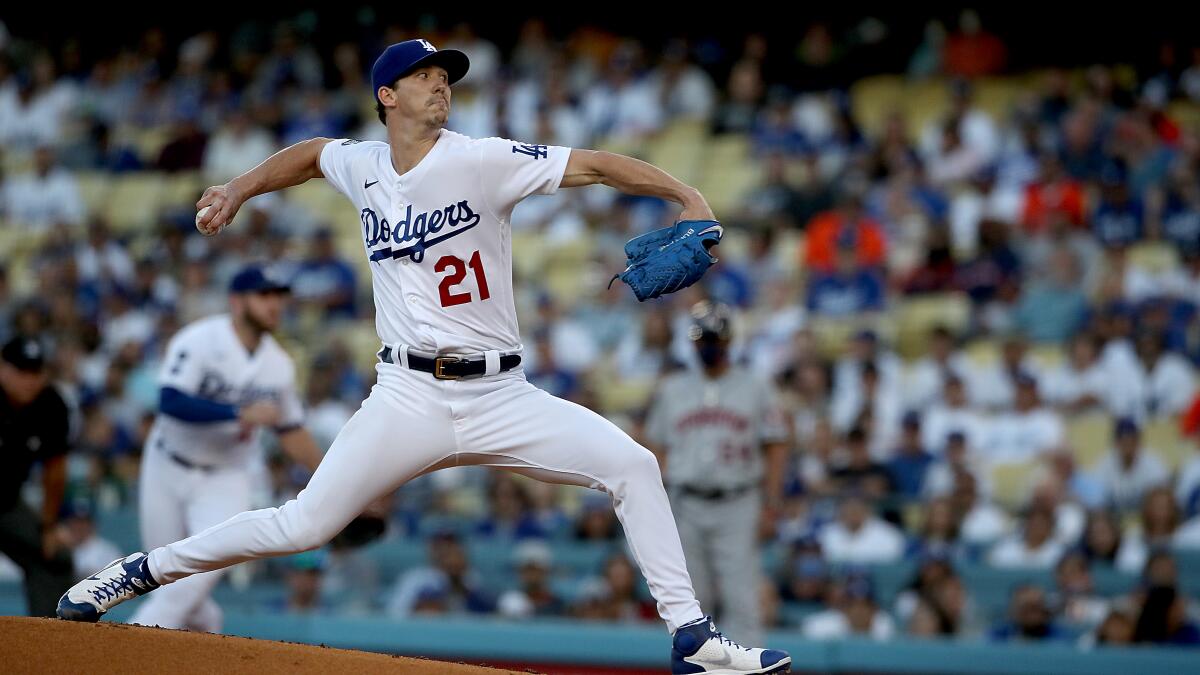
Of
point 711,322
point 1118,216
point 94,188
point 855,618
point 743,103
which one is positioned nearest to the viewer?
point 711,322

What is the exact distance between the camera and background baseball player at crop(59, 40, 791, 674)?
4.80 metres

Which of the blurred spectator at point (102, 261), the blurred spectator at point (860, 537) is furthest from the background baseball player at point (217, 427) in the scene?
the blurred spectator at point (102, 261)

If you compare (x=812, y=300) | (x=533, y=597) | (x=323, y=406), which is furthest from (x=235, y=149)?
(x=533, y=597)

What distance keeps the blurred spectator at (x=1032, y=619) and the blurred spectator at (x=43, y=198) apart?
10283mm

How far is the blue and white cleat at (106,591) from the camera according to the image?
509cm

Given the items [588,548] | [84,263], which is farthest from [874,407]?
[84,263]

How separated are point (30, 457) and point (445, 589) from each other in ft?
10.7

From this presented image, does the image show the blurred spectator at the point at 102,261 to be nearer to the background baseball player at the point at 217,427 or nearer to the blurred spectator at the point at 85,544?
the blurred spectator at the point at 85,544

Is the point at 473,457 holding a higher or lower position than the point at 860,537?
higher

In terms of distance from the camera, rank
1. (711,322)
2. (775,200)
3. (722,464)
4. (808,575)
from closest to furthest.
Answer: (711,322), (722,464), (808,575), (775,200)

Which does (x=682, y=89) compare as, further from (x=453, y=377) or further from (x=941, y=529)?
(x=453, y=377)

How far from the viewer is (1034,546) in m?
9.14

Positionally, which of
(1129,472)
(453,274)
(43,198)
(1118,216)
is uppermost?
(43,198)

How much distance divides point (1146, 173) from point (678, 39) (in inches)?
203
